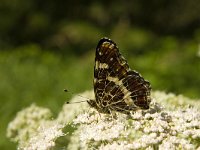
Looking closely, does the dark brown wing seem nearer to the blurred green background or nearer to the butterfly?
the butterfly

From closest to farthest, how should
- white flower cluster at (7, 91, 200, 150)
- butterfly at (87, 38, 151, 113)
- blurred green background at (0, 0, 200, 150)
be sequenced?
white flower cluster at (7, 91, 200, 150), butterfly at (87, 38, 151, 113), blurred green background at (0, 0, 200, 150)

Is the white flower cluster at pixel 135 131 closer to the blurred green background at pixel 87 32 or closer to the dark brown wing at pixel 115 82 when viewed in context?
the dark brown wing at pixel 115 82

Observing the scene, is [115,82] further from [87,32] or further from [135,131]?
[87,32]

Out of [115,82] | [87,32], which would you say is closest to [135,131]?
[115,82]

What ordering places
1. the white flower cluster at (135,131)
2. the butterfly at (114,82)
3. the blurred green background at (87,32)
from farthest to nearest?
the blurred green background at (87,32)
the butterfly at (114,82)
the white flower cluster at (135,131)

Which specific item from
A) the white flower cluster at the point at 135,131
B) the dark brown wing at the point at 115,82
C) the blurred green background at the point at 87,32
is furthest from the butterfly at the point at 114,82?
the blurred green background at the point at 87,32

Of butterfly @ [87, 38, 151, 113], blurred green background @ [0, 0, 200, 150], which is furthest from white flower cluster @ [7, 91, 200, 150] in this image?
blurred green background @ [0, 0, 200, 150]
